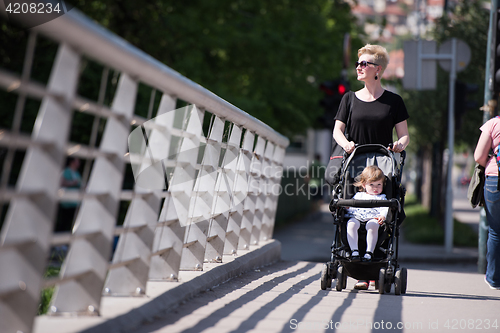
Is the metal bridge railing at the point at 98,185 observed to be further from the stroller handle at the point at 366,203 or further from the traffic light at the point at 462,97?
the traffic light at the point at 462,97

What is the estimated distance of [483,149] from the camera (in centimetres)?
658

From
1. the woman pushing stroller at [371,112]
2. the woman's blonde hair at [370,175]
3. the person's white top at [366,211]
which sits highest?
the woman pushing stroller at [371,112]

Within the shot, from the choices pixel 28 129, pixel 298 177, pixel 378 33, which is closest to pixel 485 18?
pixel 378 33

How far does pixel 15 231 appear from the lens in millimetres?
2771

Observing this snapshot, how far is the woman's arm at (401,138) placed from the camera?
6067 millimetres

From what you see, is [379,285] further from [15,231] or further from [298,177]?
[298,177]

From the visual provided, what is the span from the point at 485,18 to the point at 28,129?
11.8m

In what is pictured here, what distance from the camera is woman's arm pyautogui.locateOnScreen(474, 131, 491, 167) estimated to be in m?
6.55

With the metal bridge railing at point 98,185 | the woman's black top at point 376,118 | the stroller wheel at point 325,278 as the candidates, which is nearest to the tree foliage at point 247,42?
the woman's black top at point 376,118

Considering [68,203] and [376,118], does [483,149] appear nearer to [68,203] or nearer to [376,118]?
[376,118]

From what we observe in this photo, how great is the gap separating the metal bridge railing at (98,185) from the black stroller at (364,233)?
109 cm

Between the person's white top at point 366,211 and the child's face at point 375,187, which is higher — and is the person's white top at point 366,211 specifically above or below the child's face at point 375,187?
below

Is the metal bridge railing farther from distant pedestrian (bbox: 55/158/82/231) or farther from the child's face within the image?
distant pedestrian (bbox: 55/158/82/231)

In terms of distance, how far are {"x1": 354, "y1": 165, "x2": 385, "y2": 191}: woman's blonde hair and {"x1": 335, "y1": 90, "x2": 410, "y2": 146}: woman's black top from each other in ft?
1.53
